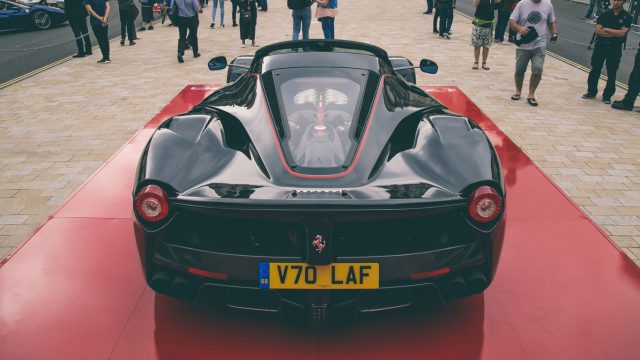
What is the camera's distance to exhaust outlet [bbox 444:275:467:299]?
2.19 metres

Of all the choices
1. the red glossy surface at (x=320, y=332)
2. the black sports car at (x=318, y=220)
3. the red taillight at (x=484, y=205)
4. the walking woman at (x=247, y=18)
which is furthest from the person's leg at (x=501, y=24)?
the red taillight at (x=484, y=205)

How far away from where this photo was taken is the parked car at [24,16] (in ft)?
45.1

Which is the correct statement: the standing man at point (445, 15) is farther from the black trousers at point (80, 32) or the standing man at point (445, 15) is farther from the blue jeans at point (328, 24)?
the black trousers at point (80, 32)

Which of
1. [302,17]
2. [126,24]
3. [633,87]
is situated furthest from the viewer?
[126,24]

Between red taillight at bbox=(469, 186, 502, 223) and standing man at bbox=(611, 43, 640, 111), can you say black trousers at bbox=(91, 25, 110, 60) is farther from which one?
red taillight at bbox=(469, 186, 502, 223)

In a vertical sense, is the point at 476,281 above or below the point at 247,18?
below

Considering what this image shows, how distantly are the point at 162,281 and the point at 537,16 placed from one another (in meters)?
6.16

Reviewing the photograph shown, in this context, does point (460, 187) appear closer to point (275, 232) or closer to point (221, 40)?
point (275, 232)

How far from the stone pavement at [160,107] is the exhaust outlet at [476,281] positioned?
176 cm

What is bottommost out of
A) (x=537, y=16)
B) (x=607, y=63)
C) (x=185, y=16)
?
(x=607, y=63)

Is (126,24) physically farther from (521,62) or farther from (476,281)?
(476,281)

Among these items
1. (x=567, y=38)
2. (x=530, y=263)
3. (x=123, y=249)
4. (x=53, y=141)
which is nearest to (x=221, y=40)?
(x=53, y=141)

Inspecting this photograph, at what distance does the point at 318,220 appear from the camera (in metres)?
2.02

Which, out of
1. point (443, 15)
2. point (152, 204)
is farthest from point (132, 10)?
point (152, 204)
